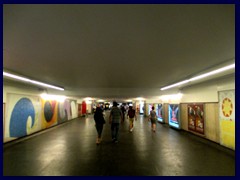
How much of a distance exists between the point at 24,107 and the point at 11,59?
5.20 m

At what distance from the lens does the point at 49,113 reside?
11539 mm

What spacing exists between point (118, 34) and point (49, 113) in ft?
35.1

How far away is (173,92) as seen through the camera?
11.2 m

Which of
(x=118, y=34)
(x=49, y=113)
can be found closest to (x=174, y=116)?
(x=49, y=113)

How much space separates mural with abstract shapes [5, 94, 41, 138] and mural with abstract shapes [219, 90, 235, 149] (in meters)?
9.14

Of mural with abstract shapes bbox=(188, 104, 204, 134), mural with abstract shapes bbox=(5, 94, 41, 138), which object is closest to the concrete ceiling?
mural with abstract shapes bbox=(5, 94, 41, 138)

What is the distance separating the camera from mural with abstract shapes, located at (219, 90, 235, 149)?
5789 mm

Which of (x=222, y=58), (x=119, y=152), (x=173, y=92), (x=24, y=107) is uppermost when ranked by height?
(x=222, y=58)

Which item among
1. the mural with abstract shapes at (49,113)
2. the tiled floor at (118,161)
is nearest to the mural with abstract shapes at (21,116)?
the mural with abstract shapes at (49,113)

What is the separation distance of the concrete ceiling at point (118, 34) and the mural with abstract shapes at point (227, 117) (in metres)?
2.69

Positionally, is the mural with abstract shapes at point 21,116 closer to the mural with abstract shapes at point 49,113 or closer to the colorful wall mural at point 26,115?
the colorful wall mural at point 26,115

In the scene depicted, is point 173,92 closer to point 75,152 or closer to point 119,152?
point 119,152
